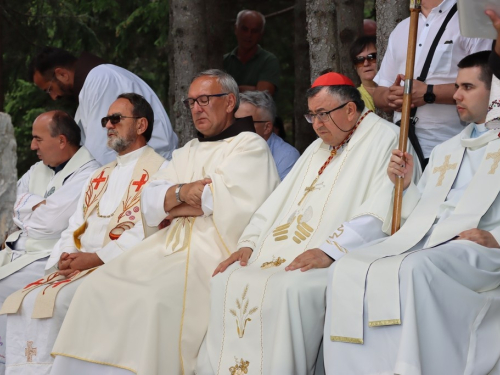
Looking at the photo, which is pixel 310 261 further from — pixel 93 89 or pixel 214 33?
pixel 214 33

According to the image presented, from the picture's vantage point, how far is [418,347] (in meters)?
4.56

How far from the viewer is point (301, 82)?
11.2 meters

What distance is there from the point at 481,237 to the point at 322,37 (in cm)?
344

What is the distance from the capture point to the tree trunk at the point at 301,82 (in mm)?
11023

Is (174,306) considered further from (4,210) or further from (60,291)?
(4,210)

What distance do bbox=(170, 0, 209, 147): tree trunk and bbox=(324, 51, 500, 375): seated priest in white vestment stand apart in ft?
13.2

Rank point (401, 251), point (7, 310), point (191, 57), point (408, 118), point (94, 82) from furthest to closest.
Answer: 1. point (191, 57)
2. point (94, 82)
3. point (7, 310)
4. point (408, 118)
5. point (401, 251)

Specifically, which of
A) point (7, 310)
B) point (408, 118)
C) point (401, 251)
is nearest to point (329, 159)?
point (408, 118)

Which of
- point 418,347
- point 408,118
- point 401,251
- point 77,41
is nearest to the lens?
point 418,347

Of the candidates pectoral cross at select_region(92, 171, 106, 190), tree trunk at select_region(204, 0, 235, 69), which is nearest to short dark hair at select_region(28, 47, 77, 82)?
pectoral cross at select_region(92, 171, 106, 190)

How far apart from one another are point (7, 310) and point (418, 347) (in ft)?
10.9

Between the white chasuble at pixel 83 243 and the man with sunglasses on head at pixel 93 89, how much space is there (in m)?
0.71

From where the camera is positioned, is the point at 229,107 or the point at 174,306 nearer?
the point at 174,306

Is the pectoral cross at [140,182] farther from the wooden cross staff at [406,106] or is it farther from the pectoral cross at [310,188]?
the wooden cross staff at [406,106]
